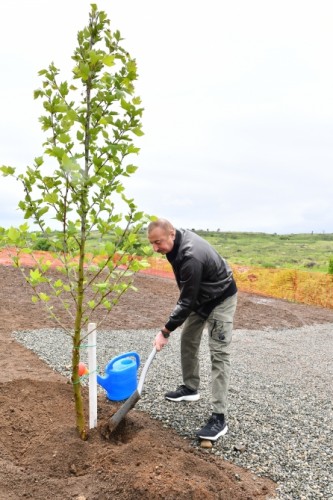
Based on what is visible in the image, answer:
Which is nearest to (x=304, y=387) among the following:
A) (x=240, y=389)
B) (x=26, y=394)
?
(x=240, y=389)

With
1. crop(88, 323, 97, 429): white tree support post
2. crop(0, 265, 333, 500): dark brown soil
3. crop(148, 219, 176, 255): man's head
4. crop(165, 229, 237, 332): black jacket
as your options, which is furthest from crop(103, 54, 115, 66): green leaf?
crop(0, 265, 333, 500): dark brown soil

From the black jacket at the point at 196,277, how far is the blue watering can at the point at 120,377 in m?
1.06

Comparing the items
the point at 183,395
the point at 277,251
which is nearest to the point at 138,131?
the point at 183,395

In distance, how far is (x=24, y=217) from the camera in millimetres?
3547

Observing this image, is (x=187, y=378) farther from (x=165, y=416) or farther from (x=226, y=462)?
(x=226, y=462)

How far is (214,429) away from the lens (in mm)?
4445

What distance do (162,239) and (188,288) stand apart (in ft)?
1.74

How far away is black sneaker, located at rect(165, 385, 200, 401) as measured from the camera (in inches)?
214

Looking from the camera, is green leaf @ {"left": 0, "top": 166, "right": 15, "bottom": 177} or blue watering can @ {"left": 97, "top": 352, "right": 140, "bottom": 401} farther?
blue watering can @ {"left": 97, "top": 352, "right": 140, "bottom": 401}

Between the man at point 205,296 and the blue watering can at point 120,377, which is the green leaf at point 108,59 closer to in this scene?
the man at point 205,296

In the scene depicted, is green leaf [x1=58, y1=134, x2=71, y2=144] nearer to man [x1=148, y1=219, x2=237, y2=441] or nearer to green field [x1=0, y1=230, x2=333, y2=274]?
man [x1=148, y1=219, x2=237, y2=441]

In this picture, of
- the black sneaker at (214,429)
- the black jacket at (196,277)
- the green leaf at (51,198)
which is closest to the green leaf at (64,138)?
the green leaf at (51,198)

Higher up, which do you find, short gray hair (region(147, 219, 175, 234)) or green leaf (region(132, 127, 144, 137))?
green leaf (region(132, 127, 144, 137))

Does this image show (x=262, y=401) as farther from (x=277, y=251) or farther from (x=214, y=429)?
(x=277, y=251)
